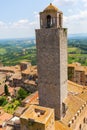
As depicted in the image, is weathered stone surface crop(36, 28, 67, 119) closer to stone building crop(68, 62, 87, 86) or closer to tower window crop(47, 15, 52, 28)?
tower window crop(47, 15, 52, 28)

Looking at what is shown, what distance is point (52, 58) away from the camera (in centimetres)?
2262

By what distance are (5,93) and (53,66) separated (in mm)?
32875

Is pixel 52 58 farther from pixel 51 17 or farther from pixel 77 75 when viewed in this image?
pixel 77 75

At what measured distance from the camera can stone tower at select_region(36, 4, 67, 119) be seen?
72.6 feet

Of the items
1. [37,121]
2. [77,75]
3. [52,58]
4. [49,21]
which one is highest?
[49,21]

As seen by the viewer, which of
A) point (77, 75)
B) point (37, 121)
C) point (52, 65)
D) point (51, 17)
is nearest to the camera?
point (37, 121)

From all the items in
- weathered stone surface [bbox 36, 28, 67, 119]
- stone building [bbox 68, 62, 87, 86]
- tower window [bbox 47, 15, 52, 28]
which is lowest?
stone building [bbox 68, 62, 87, 86]

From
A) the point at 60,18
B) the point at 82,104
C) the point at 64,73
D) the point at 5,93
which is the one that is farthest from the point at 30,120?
the point at 5,93

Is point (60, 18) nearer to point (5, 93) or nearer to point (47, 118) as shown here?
point (47, 118)

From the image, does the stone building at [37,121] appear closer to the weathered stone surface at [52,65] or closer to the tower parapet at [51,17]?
the weathered stone surface at [52,65]

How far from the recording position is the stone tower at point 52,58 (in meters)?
22.1

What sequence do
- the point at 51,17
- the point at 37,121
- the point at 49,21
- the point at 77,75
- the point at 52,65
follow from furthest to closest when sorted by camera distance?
the point at 77,75
the point at 52,65
the point at 49,21
the point at 51,17
the point at 37,121

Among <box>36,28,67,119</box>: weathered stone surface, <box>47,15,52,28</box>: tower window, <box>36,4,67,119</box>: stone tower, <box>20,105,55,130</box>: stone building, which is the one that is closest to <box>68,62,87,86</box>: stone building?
<box>36,28,67,119</box>: weathered stone surface

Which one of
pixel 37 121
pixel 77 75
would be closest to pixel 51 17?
pixel 37 121
